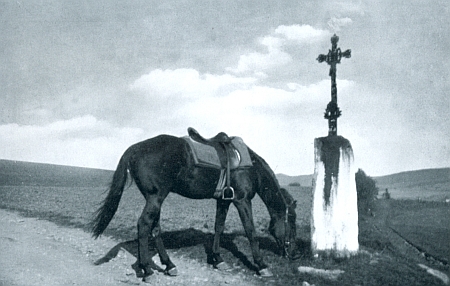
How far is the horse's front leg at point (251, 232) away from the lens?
5.50 metres

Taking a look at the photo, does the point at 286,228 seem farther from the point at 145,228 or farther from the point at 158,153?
the point at 158,153

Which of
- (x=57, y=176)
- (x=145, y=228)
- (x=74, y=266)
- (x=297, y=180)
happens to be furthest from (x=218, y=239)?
(x=297, y=180)

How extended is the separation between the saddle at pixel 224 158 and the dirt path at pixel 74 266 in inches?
53.9

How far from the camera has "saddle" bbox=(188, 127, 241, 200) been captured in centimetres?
589

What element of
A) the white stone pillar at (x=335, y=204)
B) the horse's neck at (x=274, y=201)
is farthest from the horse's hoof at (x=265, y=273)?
the horse's neck at (x=274, y=201)

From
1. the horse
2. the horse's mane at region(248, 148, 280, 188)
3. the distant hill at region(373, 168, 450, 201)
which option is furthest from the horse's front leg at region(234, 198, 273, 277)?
the distant hill at region(373, 168, 450, 201)

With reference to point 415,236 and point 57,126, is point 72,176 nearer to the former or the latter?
point 57,126

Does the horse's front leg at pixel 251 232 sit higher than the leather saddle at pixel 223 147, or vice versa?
the leather saddle at pixel 223 147

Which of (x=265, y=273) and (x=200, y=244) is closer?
(x=265, y=273)

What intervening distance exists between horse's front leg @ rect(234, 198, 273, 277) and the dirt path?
0.29 m

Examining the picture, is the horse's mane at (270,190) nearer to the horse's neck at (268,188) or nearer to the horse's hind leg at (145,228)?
the horse's neck at (268,188)

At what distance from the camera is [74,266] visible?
18.6ft

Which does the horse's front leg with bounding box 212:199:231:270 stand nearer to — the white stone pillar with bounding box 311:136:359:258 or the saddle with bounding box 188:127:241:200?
the saddle with bounding box 188:127:241:200

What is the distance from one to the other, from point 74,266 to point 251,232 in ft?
10.1
